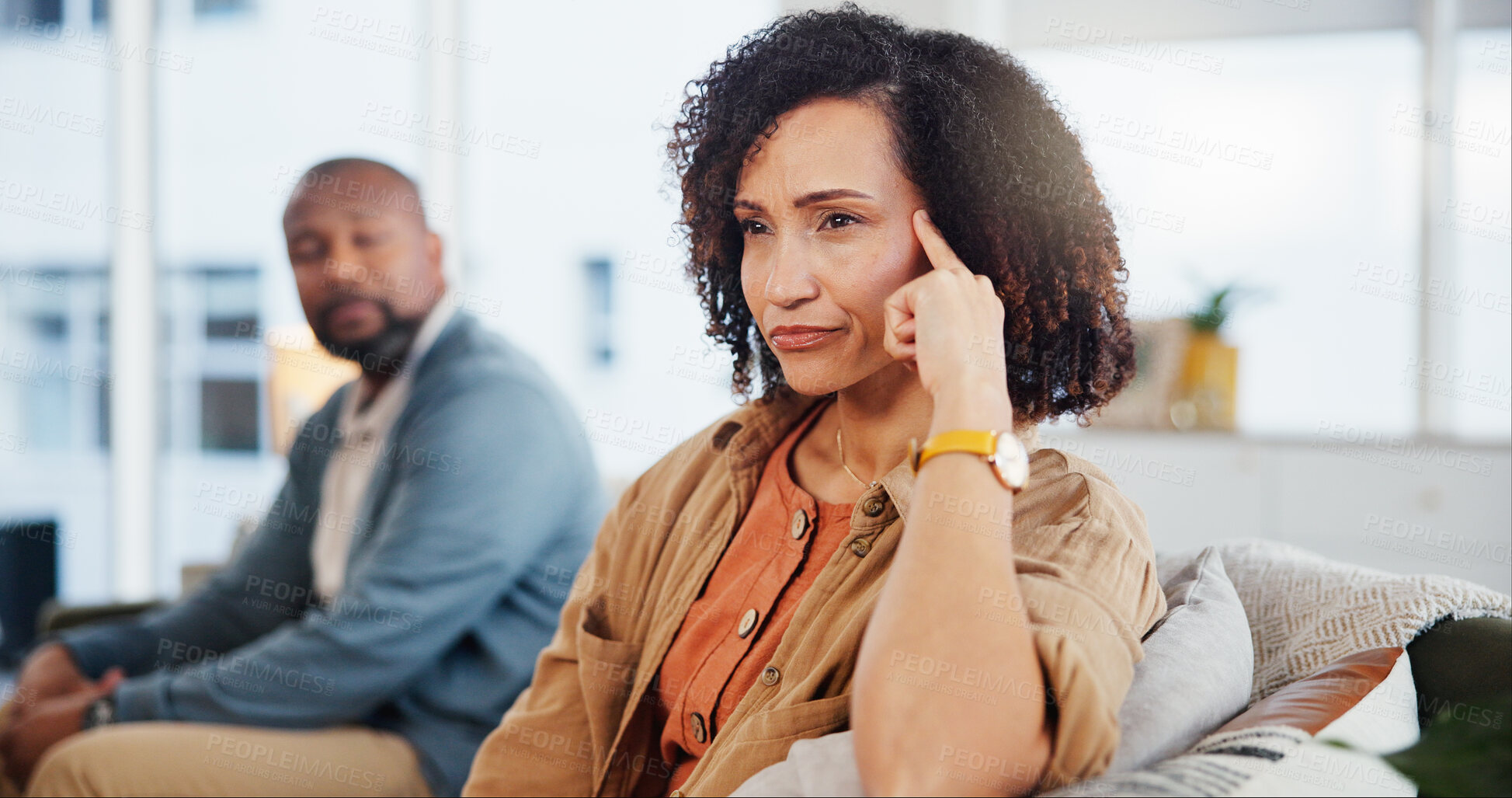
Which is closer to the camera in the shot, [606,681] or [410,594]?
[606,681]

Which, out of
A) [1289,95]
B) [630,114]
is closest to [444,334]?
[630,114]

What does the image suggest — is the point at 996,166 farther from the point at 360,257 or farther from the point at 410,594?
the point at 360,257

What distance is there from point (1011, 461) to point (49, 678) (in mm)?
1914

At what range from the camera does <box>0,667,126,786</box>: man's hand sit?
175cm

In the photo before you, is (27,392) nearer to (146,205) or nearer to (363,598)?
(146,205)

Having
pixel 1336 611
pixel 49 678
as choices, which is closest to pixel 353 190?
pixel 49 678

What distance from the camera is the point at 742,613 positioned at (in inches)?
45.6

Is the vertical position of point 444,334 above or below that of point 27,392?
above

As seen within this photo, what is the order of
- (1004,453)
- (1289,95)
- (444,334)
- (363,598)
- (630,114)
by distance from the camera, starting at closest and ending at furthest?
(1004,453), (363,598), (444,334), (1289,95), (630,114)

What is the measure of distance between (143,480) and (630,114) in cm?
242

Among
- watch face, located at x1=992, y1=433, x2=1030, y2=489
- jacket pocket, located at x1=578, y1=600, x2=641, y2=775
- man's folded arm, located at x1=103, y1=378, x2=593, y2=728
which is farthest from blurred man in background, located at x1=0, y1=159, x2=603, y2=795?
watch face, located at x1=992, y1=433, x2=1030, y2=489

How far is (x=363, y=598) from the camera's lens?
1631 mm

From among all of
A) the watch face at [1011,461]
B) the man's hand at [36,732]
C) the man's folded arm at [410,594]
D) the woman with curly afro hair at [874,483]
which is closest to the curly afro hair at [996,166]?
the woman with curly afro hair at [874,483]

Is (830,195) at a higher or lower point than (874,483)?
higher
